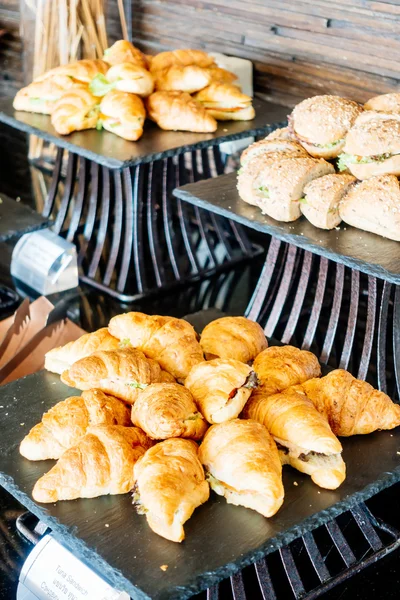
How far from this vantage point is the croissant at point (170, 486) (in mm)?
1564

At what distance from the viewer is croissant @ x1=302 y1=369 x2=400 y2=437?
1895 millimetres

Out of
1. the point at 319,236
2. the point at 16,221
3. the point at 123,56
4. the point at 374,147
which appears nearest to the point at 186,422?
the point at 319,236

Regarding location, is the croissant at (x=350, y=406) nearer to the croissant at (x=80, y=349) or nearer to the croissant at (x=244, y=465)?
the croissant at (x=244, y=465)

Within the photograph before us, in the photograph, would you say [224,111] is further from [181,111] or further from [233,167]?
[233,167]

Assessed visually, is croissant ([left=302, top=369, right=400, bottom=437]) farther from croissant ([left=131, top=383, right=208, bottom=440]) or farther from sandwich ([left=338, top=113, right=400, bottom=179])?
sandwich ([left=338, top=113, right=400, bottom=179])

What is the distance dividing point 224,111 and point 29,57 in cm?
165

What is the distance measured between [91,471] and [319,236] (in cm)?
108

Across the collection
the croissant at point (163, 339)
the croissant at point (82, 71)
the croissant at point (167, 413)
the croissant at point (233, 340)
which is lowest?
the croissant at point (233, 340)

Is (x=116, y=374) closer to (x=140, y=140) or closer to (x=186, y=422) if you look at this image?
(x=186, y=422)

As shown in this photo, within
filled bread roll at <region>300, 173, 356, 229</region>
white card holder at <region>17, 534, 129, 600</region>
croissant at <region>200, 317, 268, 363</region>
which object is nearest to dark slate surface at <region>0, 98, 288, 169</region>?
filled bread roll at <region>300, 173, 356, 229</region>

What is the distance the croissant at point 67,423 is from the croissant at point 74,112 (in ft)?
5.87

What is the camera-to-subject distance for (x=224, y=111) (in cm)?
351

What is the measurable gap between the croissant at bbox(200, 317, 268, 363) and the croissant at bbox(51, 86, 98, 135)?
1.50 meters

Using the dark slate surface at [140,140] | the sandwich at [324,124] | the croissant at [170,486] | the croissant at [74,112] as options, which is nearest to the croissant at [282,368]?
the croissant at [170,486]
